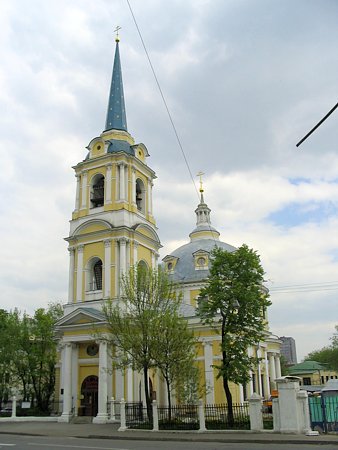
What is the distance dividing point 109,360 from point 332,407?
593 inches

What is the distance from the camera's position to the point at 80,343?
3173cm

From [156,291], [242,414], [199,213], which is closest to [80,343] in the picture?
[156,291]

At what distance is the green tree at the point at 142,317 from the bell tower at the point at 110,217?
241 inches

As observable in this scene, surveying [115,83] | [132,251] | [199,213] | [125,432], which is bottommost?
[125,432]

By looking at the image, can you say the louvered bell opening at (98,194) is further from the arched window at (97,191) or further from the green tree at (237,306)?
the green tree at (237,306)

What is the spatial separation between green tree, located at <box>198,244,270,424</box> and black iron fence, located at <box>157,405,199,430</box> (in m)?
1.95

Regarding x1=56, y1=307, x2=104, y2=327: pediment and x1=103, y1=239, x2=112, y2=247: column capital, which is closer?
x1=56, y1=307, x2=104, y2=327: pediment

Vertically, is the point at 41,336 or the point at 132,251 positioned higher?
the point at 132,251

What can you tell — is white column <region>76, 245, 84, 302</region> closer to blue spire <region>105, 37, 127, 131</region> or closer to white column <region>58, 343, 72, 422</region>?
white column <region>58, 343, 72, 422</region>

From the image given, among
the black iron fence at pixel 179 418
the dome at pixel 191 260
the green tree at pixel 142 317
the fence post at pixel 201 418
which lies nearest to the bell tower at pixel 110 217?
the green tree at pixel 142 317

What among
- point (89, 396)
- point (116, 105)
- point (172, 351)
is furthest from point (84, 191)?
point (172, 351)

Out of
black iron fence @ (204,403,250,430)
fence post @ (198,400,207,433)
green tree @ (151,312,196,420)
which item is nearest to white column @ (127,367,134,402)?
black iron fence @ (204,403,250,430)

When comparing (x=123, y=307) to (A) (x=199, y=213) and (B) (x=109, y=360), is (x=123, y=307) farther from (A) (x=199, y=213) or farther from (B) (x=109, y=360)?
(A) (x=199, y=213)

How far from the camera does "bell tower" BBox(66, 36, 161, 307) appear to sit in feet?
108
